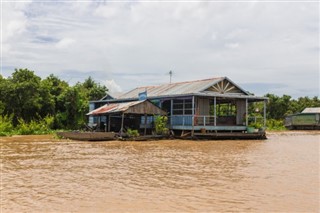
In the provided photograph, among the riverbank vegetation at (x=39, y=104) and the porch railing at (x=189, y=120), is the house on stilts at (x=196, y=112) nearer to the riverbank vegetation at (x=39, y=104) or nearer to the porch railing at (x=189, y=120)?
the porch railing at (x=189, y=120)

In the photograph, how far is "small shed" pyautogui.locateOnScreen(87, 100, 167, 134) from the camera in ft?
67.6

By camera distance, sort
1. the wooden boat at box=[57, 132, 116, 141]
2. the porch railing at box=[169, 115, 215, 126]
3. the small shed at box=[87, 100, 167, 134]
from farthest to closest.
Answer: the porch railing at box=[169, 115, 215, 126], the small shed at box=[87, 100, 167, 134], the wooden boat at box=[57, 132, 116, 141]

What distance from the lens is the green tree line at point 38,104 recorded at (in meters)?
27.5

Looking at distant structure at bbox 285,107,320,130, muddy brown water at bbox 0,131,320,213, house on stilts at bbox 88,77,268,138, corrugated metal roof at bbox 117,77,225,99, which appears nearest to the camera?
muddy brown water at bbox 0,131,320,213

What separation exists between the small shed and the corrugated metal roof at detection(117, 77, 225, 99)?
171cm

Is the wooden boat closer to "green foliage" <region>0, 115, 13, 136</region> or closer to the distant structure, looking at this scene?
"green foliage" <region>0, 115, 13, 136</region>

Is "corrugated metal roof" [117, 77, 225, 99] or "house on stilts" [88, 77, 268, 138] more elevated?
"corrugated metal roof" [117, 77, 225, 99]

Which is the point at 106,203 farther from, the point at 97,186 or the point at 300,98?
the point at 300,98

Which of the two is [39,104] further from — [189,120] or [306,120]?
[306,120]

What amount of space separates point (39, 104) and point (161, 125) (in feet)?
37.2

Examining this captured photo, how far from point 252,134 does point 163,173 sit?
14142 millimetres

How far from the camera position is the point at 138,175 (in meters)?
8.58

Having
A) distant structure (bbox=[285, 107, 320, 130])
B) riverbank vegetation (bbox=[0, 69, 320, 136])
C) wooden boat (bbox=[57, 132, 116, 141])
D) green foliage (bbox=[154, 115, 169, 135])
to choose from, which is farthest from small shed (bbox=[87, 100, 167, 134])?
distant structure (bbox=[285, 107, 320, 130])

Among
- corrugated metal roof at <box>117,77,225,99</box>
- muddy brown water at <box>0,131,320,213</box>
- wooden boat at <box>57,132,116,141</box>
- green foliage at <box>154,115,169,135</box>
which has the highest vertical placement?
corrugated metal roof at <box>117,77,225,99</box>
